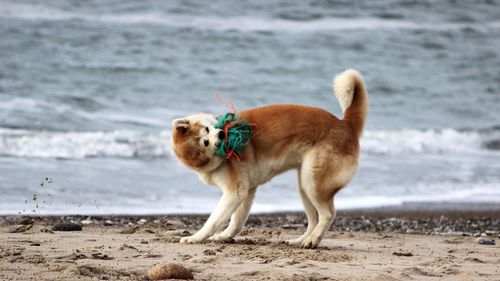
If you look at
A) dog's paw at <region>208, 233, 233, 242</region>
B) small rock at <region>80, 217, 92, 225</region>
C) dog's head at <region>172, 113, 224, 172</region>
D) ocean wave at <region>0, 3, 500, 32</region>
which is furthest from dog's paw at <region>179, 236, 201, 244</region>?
ocean wave at <region>0, 3, 500, 32</region>

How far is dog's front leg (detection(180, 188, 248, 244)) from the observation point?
684cm

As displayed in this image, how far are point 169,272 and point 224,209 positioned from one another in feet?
4.86

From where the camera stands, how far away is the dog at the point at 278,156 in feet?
22.3

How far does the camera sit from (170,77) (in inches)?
735

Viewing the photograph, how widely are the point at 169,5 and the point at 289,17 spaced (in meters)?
3.15

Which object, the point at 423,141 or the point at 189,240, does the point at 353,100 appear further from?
the point at 423,141

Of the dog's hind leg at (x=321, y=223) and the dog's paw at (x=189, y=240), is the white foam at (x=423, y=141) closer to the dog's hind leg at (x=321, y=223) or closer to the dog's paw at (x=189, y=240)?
the dog's hind leg at (x=321, y=223)

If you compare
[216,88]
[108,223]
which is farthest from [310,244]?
[216,88]

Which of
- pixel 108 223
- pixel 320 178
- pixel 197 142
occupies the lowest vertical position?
pixel 108 223

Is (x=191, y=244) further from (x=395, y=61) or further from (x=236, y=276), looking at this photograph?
(x=395, y=61)

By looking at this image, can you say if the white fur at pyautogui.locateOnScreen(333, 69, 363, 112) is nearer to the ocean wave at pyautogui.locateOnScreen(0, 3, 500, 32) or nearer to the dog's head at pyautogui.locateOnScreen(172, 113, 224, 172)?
the dog's head at pyautogui.locateOnScreen(172, 113, 224, 172)

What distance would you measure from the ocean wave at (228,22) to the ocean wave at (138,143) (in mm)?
8710

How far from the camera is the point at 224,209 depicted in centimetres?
684

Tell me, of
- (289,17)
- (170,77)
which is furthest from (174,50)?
(289,17)
